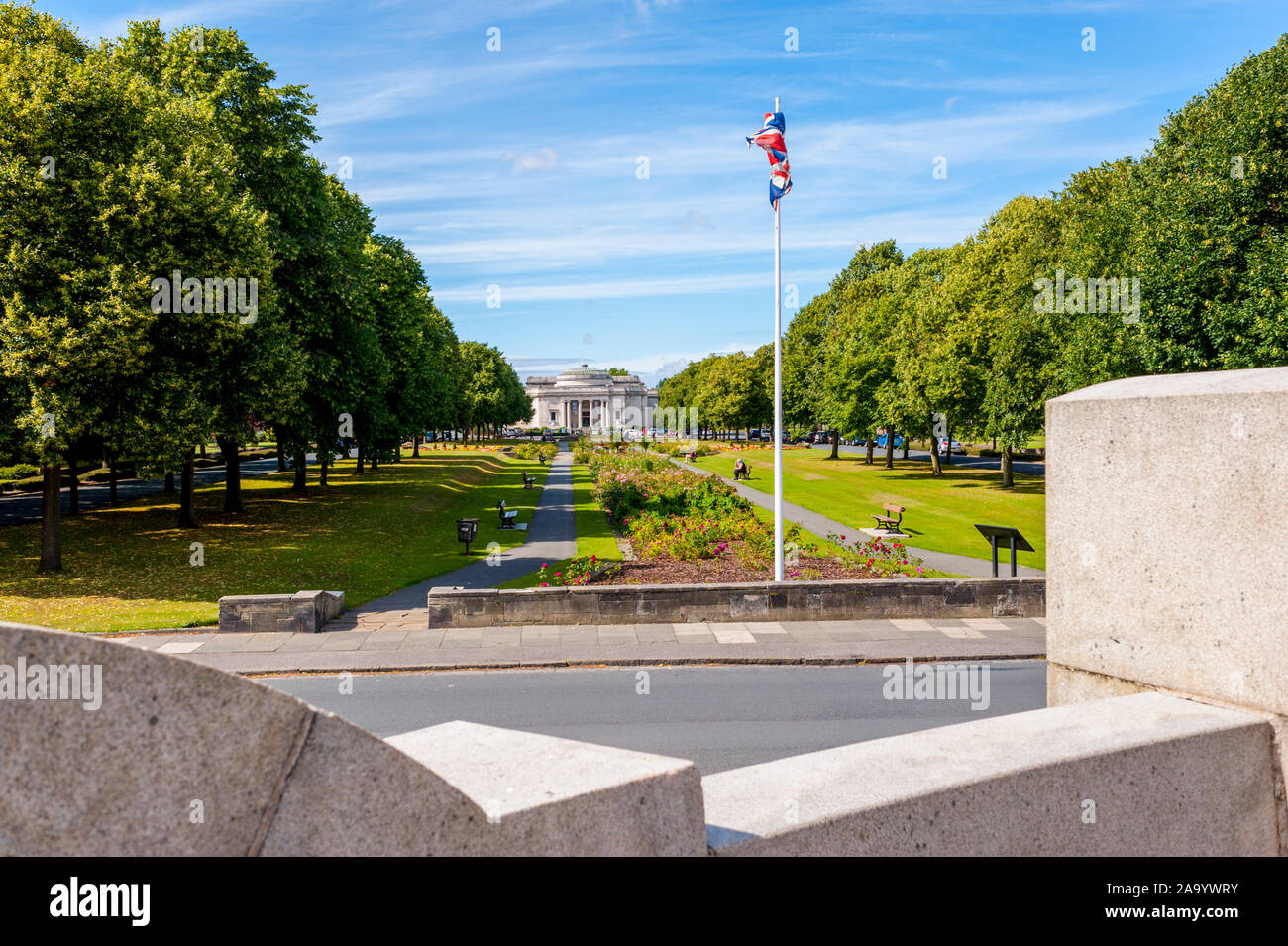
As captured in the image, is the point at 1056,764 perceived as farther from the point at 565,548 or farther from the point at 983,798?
the point at 565,548

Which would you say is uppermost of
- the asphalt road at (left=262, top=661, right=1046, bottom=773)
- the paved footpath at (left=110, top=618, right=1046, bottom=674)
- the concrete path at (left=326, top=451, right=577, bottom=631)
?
the concrete path at (left=326, top=451, right=577, bottom=631)

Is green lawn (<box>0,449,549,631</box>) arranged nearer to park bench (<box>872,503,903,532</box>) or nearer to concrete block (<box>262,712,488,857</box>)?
park bench (<box>872,503,903,532</box>)

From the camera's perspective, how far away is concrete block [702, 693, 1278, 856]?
2514 millimetres

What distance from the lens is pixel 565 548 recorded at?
2541 centimetres

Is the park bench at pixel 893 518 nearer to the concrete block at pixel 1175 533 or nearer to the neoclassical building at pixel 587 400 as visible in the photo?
the concrete block at pixel 1175 533

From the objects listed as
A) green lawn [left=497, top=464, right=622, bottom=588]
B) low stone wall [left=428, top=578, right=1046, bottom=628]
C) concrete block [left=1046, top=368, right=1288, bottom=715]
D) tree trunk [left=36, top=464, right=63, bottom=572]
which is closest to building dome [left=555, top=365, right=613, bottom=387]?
green lawn [left=497, top=464, right=622, bottom=588]

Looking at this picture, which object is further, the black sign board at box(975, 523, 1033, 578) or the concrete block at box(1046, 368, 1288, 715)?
the black sign board at box(975, 523, 1033, 578)

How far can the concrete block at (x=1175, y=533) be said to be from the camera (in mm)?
3078

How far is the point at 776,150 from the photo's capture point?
54.6 feet

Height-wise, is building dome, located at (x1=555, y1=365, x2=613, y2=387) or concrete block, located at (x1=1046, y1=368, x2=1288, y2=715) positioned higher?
building dome, located at (x1=555, y1=365, x2=613, y2=387)

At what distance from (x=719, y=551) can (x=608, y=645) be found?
667 centimetres

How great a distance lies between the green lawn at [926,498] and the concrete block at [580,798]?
22.4 m

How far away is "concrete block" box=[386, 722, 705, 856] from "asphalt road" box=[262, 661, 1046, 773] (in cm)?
691
